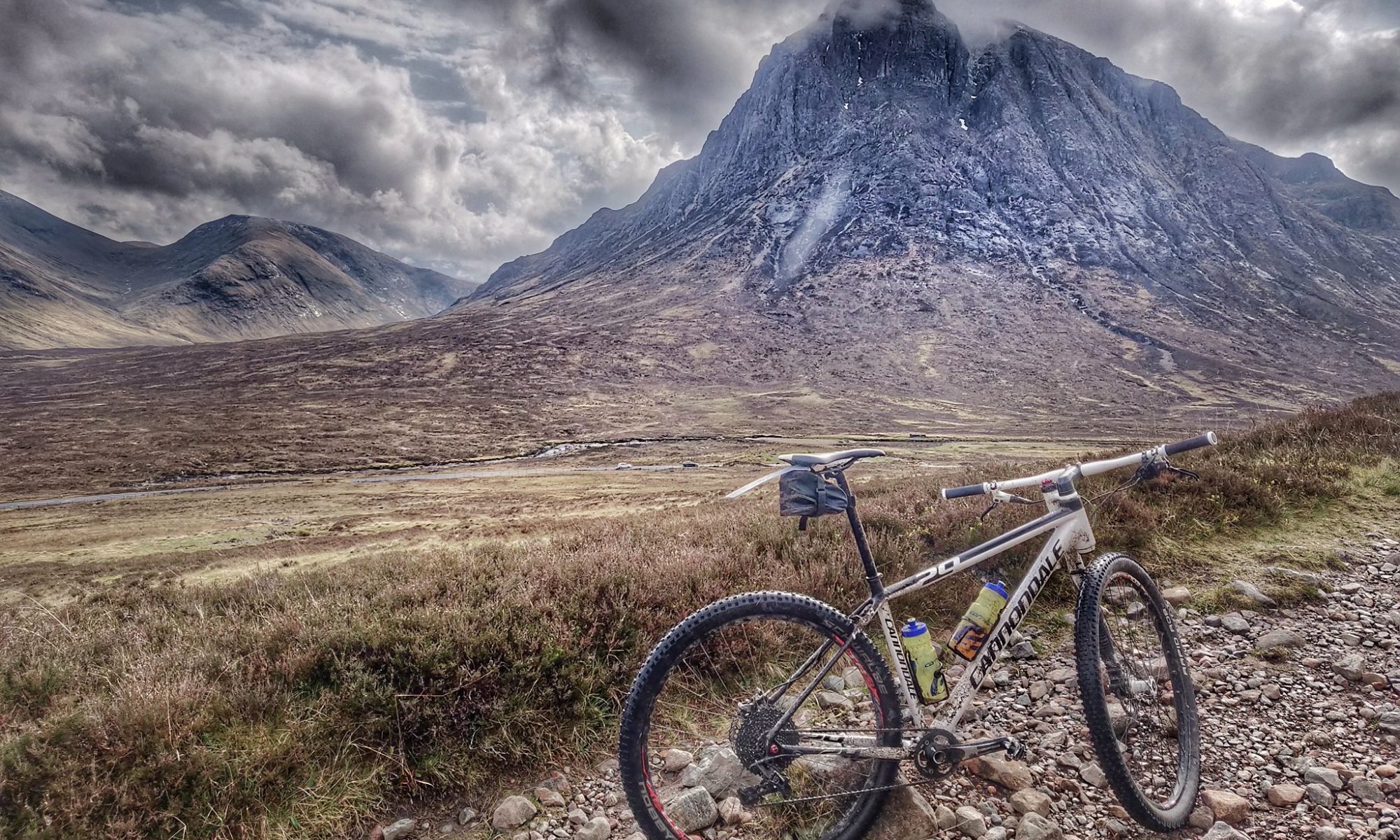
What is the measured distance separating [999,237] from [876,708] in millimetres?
176425

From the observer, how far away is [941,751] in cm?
309

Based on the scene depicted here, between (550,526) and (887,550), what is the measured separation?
1674 cm

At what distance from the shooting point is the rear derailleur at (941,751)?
9.99 ft

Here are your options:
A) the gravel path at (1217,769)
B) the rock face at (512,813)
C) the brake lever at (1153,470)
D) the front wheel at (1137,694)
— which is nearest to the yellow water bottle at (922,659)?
the gravel path at (1217,769)

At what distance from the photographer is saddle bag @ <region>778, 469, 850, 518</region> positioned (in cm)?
301

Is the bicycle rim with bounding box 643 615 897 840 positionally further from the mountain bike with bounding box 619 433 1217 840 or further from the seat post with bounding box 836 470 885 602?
the seat post with bounding box 836 470 885 602

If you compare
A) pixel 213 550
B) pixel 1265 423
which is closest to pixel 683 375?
pixel 213 550

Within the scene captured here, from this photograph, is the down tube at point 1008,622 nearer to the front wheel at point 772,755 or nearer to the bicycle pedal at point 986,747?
the bicycle pedal at point 986,747

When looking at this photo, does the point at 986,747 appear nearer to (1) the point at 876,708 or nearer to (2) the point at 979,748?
(2) the point at 979,748

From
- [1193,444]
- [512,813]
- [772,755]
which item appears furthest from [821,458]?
[512,813]

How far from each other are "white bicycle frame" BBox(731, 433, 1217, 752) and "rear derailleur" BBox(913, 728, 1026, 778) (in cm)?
5

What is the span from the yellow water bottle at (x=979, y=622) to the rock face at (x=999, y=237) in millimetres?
111908

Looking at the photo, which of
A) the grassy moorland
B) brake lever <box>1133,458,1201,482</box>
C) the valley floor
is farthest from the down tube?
the valley floor

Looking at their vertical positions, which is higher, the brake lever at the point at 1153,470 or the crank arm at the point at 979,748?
the brake lever at the point at 1153,470
